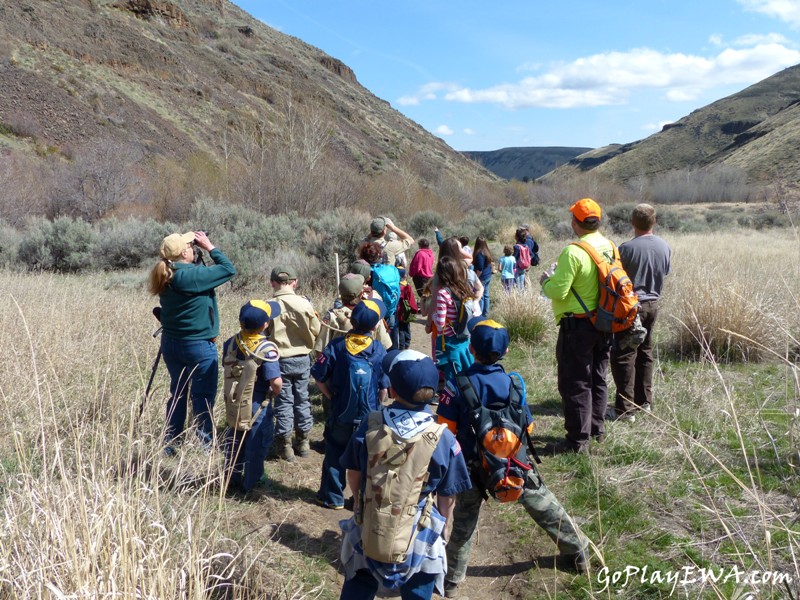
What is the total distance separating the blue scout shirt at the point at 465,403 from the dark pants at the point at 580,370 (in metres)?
1.59

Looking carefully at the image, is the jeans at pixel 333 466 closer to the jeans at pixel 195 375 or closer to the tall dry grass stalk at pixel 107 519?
the tall dry grass stalk at pixel 107 519

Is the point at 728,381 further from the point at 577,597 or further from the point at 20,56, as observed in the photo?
the point at 20,56

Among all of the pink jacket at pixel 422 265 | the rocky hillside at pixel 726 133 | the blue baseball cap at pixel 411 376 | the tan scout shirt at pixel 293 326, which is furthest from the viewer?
the rocky hillside at pixel 726 133

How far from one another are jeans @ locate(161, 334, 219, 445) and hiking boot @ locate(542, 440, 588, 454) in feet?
8.94

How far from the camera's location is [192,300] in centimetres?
405

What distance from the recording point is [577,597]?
120 inches

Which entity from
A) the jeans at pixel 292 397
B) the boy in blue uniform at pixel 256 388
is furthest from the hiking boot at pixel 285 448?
the boy in blue uniform at pixel 256 388

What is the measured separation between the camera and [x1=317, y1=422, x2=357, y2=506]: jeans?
3.87 meters

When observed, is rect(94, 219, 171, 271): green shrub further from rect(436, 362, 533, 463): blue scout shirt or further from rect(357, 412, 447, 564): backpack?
rect(357, 412, 447, 564): backpack

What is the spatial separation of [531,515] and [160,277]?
286cm

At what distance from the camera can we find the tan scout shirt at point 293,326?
445 cm

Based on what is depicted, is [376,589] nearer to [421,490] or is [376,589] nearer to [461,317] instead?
[421,490]

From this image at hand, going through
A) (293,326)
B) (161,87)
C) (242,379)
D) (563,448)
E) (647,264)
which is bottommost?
(563,448)

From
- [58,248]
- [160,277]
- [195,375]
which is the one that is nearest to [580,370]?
[195,375]
